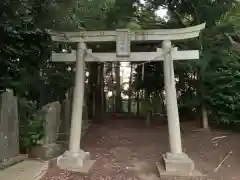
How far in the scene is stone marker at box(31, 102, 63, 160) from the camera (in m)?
7.03

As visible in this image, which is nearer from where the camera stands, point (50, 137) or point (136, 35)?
point (136, 35)

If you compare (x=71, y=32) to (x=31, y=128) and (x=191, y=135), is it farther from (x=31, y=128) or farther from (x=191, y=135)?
(x=191, y=135)

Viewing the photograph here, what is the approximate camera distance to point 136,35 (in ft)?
23.0

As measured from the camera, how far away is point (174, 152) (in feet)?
21.9

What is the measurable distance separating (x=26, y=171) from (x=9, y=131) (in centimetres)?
108

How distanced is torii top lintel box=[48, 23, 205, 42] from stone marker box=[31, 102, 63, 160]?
179cm

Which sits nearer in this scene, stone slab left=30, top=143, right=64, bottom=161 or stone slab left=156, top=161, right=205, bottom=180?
stone slab left=156, top=161, right=205, bottom=180

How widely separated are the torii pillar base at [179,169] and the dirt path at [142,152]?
0.27 meters

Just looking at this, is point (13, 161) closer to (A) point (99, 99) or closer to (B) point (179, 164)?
(B) point (179, 164)

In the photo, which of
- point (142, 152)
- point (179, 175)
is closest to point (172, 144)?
point (179, 175)

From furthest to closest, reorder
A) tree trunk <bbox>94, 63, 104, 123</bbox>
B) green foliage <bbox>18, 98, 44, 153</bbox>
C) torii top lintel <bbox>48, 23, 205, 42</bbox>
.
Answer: tree trunk <bbox>94, 63, 104, 123</bbox>
green foliage <bbox>18, 98, 44, 153</bbox>
torii top lintel <bbox>48, 23, 205, 42</bbox>

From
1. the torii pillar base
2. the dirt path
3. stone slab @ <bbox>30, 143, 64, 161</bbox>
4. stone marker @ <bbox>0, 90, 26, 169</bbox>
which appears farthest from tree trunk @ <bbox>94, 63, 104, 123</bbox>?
the torii pillar base

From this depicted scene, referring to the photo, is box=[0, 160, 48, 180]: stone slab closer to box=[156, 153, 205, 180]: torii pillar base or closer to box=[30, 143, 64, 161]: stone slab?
box=[30, 143, 64, 161]: stone slab

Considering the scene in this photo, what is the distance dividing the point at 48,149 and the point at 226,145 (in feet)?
14.6
